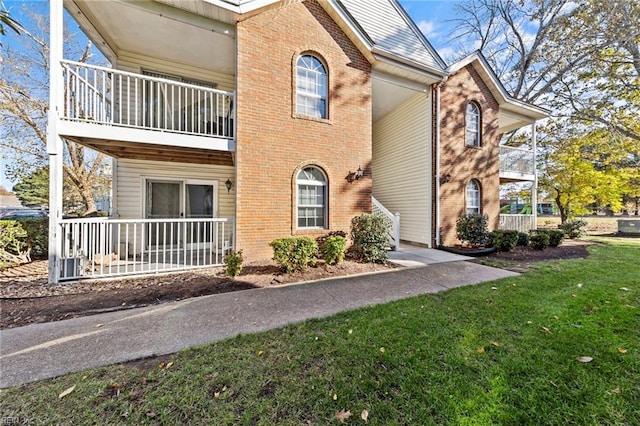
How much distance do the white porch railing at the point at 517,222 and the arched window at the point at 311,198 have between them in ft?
31.5

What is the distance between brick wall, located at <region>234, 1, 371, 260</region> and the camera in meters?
6.78

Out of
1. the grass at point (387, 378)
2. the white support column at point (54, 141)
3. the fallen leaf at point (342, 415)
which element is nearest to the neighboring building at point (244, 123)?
the white support column at point (54, 141)

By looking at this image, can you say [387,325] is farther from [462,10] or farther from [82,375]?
[462,10]

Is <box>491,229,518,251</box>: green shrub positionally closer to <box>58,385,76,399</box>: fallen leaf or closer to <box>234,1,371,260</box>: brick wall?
<box>234,1,371,260</box>: brick wall

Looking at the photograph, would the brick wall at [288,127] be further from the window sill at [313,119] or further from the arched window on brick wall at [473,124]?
the arched window on brick wall at [473,124]

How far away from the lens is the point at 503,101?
37.8 feet

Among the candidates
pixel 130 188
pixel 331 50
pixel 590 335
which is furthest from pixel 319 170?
pixel 590 335

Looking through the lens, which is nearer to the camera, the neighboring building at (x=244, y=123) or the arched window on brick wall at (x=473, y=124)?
the neighboring building at (x=244, y=123)

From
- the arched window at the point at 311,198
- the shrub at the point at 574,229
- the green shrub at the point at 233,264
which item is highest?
the arched window at the point at 311,198

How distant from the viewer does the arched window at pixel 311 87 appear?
7680 millimetres

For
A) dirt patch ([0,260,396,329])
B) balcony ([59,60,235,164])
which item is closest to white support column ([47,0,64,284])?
balcony ([59,60,235,164])

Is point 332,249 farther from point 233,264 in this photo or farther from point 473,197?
point 473,197

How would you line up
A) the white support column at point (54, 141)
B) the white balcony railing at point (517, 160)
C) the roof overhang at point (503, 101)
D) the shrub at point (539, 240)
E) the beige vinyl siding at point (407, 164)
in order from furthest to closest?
the white balcony railing at point (517, 160), the roof overhang at point (503, 101), the beige vinyl siding at point (407, 164), the shrub at point (539, 240), the white support column at point (54, 141)

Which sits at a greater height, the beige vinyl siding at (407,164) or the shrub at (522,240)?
the beige vinyl siding at (407,164)
